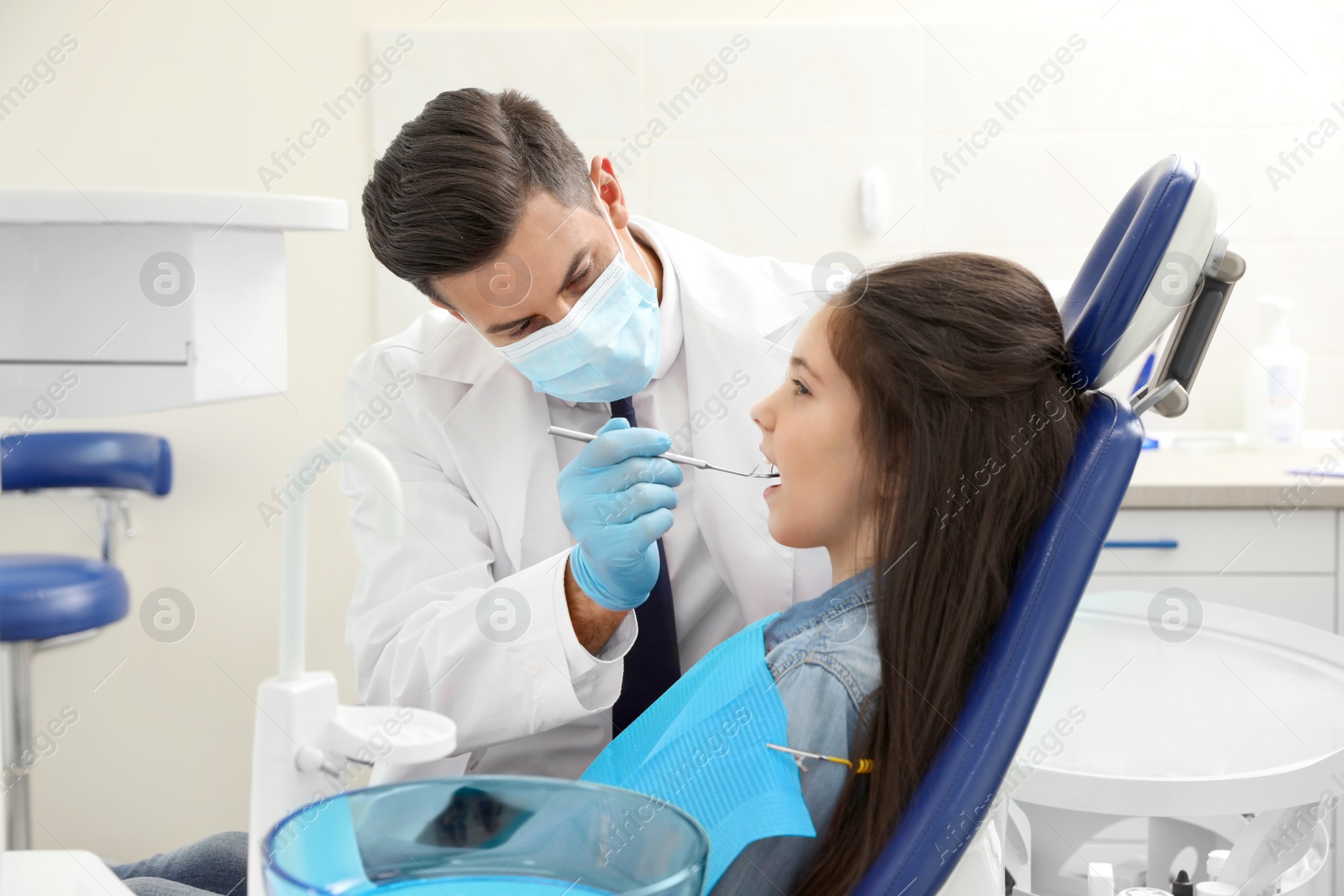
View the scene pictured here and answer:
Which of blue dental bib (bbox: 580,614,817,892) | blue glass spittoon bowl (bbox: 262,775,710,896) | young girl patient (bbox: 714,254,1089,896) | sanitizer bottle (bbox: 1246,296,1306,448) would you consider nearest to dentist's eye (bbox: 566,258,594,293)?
young girl patient (bbox: 714,254,1089,896)

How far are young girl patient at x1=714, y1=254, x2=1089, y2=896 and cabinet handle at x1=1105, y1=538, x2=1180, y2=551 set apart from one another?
1.04 meters

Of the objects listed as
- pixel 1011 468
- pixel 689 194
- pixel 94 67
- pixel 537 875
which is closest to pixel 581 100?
pixel 689 194

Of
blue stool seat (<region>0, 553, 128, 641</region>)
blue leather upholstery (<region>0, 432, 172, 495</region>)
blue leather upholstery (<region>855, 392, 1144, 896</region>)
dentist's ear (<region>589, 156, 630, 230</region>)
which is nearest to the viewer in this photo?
blue leather upholstery (<region>855, 392, 1144, 896</region>)

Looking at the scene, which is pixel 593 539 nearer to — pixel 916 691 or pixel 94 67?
pixel 916 691

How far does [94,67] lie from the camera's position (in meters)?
2.38

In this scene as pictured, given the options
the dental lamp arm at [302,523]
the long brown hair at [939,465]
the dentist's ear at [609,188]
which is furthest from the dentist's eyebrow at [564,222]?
the dental lamp arm at [302,523]

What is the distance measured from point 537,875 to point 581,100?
1.96 metres

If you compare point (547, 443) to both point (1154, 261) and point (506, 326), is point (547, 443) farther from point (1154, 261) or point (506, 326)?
point (1154, 261)

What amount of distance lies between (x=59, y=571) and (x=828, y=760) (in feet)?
5.22

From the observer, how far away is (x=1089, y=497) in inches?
33.0

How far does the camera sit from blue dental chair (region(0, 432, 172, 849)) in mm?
A: 1729

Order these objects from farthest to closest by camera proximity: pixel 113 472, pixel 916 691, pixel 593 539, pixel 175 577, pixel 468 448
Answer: pixel 175 577, pixel 113 472, pixel 468 448, pixel 593 539, pixel 916 691

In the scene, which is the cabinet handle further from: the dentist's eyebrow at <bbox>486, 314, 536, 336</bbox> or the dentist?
the dentist's eyebrow at <bbox>486, 314, 536, 336</bbox>

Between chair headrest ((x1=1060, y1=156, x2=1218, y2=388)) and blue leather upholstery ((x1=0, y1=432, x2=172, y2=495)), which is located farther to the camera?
blue leather upholstery ((x1=0, y1=432, x2=172, y2=495))
